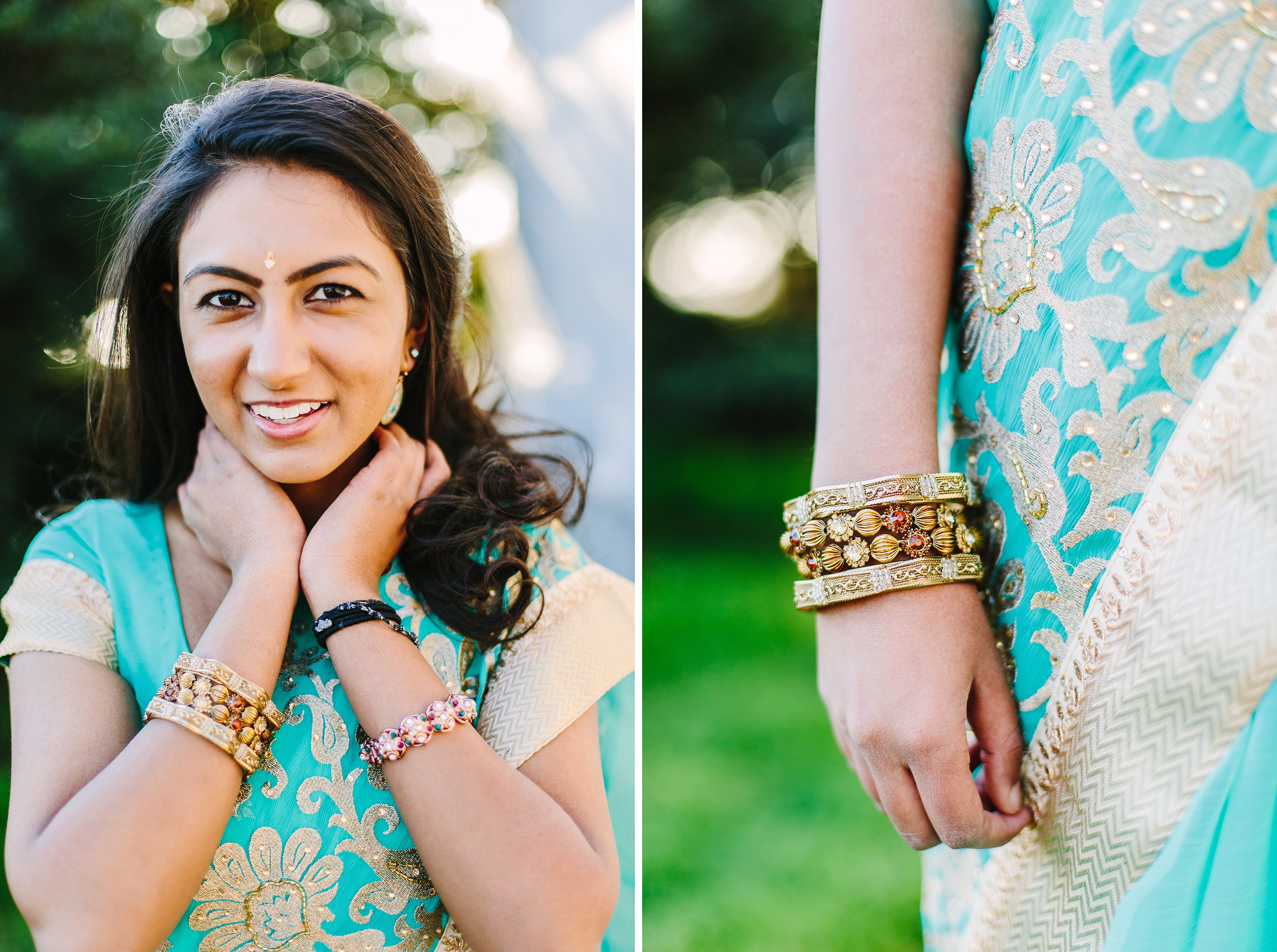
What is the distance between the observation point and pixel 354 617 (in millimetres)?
1060

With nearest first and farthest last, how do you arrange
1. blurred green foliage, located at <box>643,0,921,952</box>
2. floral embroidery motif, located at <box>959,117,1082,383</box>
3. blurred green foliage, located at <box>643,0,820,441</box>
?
1. floral embroidery motif, located at <box>959,117,1082,383</box>
2. blurred green foliage, located at <box>643,0,921,952</box>
3. blurred green foliage, located at <box>643,0,820,441</box>

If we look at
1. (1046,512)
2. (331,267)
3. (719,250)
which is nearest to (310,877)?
(331,267)

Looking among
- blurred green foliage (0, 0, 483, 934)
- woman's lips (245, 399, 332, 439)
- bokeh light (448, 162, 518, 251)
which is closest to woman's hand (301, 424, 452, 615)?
woman's lips (245, 399, 332, 439)

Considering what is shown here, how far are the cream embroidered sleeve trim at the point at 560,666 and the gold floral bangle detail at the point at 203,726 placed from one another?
28cm

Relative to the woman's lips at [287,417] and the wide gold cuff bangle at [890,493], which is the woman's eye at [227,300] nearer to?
the woman's lips at [287,417]

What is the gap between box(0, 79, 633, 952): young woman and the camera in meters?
0.98

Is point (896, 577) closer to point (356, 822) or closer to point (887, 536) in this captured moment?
point (887, 536)

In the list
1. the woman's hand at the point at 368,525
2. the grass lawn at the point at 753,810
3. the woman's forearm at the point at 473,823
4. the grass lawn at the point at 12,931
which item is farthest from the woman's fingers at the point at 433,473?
the grass lawn at the point at 753,810

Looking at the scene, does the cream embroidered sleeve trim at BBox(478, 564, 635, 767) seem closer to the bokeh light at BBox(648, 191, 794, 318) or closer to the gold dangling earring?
the gold dangling earring

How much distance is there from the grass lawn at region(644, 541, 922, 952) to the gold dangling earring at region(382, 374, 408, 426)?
184cm

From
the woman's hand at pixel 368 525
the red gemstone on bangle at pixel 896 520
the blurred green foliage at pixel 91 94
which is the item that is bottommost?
the red gemstone on bangle at pixel 896 520

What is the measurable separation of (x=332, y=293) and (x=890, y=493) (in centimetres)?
68

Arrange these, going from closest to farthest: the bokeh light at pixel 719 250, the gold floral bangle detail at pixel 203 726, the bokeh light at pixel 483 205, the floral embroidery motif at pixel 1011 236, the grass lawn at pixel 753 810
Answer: the floral embroidery motif at pixel 1011 236, the gold floral bangle detail at pixel 203 726, the bokeh light at pixel 483 205, the grass lawn at pixel 753 810, the bokeh light at pixel 719 250

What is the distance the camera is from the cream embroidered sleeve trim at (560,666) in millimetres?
1130
